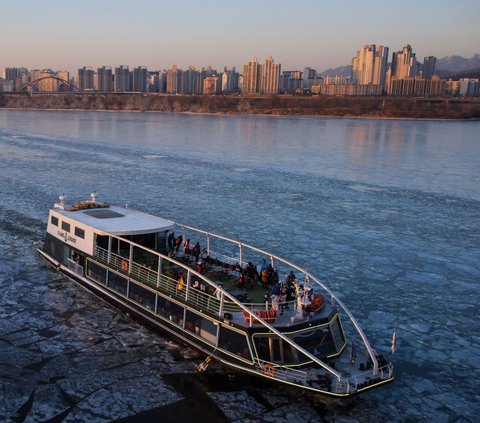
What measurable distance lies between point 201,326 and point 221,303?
1.02m

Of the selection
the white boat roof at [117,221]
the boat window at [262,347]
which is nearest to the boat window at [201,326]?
the boat window at [262,347]

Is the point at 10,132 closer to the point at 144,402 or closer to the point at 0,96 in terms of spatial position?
the point at 144,402

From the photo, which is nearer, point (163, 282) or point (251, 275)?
point (163, 282)

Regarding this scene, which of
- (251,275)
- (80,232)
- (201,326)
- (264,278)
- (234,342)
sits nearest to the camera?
(234,342)

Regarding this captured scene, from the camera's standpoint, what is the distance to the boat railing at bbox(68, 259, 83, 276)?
62.9ft

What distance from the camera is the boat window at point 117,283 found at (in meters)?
17.1

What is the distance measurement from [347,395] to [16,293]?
446 inches

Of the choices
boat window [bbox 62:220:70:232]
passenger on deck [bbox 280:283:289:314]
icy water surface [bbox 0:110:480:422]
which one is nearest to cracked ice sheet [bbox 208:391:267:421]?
icy water surface [bbox 0:110:480:422]

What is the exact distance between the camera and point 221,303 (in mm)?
13953

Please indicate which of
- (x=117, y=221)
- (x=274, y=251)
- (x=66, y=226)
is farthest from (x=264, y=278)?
(x=66, y=226)

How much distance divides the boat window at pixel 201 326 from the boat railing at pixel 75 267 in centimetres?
588

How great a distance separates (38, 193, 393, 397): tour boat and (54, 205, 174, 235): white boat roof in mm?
34

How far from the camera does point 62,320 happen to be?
1648 cm

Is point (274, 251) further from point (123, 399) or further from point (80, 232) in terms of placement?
point (123, 399)
